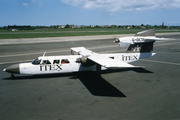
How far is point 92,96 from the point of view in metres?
12.5

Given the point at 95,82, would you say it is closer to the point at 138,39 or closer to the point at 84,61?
the point at 84,61

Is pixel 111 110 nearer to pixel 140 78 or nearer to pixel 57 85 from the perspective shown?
pixel 57 85

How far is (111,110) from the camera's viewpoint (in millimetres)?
10234

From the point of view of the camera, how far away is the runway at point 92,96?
32.0ft

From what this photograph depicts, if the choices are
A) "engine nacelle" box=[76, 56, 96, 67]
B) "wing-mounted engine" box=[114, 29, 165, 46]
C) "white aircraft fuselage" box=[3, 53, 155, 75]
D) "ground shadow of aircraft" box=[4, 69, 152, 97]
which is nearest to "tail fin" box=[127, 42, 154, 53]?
"wing-mounted engine" box=[114, 29, 165, 46]

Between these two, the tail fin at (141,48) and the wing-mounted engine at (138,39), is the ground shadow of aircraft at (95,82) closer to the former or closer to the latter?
the tail fin at (141,48)

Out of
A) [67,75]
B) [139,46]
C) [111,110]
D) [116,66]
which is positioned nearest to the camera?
[111,110]

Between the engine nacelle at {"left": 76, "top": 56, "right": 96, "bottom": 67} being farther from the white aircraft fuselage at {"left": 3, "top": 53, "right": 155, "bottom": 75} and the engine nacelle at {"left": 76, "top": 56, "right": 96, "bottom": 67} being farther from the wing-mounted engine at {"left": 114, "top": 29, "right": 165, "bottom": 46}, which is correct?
the wing-mounted engine at {"left": 114, "top": 29, "right": 165, "bottom": 46}

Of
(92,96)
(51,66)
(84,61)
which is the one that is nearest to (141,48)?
(84,61)

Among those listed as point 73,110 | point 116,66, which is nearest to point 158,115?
point 116,66

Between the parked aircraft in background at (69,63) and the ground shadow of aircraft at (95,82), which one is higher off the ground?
the parked aircraft in background at (69,63)

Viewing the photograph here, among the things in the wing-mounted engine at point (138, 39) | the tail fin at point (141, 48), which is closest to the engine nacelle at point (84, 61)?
the wing-mounted engine at point (138, 39)

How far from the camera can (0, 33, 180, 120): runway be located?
32.0 feet

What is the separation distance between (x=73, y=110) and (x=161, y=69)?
1477 centimetres
